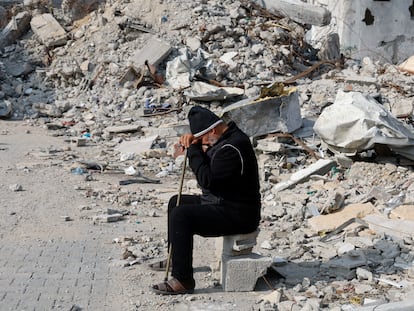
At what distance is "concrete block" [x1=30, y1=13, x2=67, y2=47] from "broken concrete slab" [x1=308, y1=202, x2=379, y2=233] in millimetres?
11275

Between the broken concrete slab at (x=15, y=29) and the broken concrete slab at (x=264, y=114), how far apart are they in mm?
9049

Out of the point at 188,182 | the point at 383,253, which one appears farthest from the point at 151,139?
the point at 383,253

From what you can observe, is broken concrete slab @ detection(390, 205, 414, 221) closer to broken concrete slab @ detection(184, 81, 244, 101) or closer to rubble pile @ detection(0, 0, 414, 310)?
rubble pile @ detection(0, 0, 414, 310)

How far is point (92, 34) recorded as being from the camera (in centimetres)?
1708

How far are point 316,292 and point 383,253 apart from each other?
116 cm

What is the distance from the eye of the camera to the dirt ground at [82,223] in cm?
575

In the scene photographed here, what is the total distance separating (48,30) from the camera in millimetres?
18109

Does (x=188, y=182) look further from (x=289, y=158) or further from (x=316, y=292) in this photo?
(x=316, y=292)

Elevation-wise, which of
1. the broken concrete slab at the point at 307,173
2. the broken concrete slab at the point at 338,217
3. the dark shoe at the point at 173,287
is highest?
the dark shoe at the point at 173,287

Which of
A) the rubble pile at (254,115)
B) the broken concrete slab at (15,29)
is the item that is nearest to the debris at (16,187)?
the rubble pile at (254,115)

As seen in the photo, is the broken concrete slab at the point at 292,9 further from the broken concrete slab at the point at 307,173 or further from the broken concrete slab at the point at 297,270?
the broken concrete slab at the point at 297,270

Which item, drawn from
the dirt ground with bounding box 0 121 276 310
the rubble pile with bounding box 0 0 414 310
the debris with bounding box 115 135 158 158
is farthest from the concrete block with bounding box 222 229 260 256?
the debris with bounding box 115 135 158 158

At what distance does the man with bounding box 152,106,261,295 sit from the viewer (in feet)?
18.4

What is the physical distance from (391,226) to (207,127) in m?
2.68
